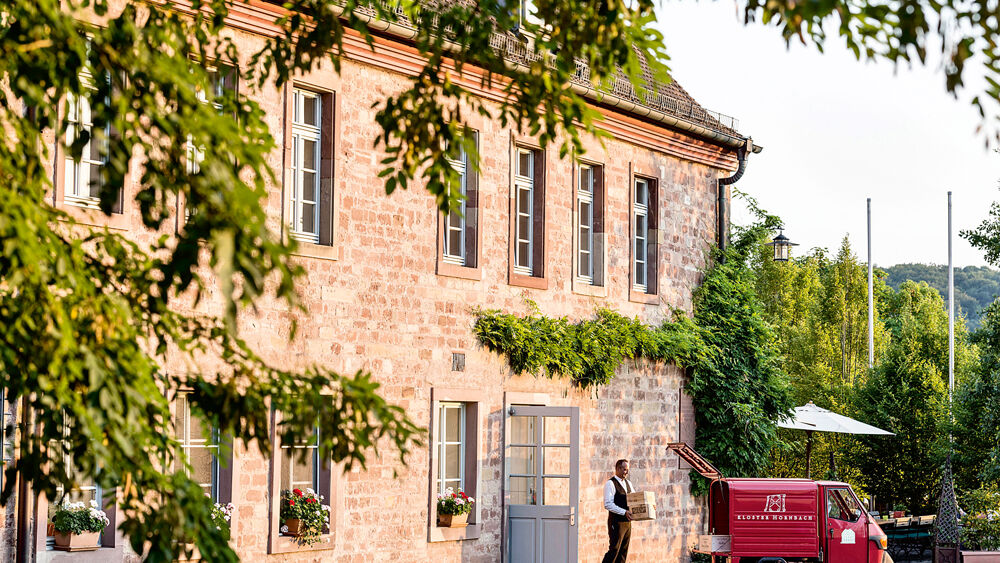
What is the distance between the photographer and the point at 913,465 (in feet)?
103

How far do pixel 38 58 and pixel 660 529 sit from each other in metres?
15.6

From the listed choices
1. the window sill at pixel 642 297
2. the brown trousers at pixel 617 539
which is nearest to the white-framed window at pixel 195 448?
the brown trousers at pixel 617 539

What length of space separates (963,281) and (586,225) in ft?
445

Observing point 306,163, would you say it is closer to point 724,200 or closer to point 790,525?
point 790,525

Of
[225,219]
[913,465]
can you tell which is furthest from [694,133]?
[225,219]

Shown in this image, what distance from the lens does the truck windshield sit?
16766 mm

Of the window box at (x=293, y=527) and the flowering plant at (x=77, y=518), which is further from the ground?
the flowering plant at (x=77, y=518)

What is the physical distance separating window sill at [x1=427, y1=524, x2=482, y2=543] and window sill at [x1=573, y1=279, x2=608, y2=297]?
3621mm

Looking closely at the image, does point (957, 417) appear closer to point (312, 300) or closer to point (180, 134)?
point (312, 300)

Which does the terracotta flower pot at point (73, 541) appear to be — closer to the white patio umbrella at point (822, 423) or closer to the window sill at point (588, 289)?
the window sill at point (588, 289)

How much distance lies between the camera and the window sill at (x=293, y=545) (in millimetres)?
13086

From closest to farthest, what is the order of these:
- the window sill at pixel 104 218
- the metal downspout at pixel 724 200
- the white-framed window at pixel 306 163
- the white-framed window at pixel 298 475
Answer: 1. the window sill at pixel 104 218
2. the white-framed window at pixel 298 475
3. the white-framed window at pixel 306 163
4. the metal downspout at pixel 724 200

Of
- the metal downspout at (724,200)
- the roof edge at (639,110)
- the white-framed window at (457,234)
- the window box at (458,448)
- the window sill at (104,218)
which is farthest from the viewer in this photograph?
the metal downspout at (724,200)

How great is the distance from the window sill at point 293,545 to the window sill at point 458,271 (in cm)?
346
